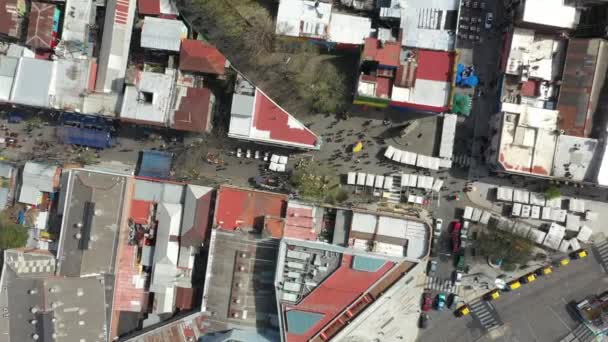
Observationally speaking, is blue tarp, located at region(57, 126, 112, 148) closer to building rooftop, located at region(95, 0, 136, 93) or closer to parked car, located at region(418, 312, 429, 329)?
building rooftop, located at region(95, 0, 136, 93)

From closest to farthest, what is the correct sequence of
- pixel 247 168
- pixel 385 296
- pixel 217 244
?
pixel 385 296 → pixel 217 244 → pixel 247 168

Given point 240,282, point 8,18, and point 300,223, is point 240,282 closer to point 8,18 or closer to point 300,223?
point 300,223

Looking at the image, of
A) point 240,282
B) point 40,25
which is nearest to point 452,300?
point 240,282

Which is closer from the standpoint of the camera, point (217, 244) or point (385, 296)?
point (385, 296)

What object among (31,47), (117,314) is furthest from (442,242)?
(31,47)

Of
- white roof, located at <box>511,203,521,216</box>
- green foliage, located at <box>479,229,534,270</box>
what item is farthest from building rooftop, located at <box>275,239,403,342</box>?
white roof, located at <box>511,203,521,216</box>

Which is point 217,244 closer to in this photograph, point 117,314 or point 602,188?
point 117,314
